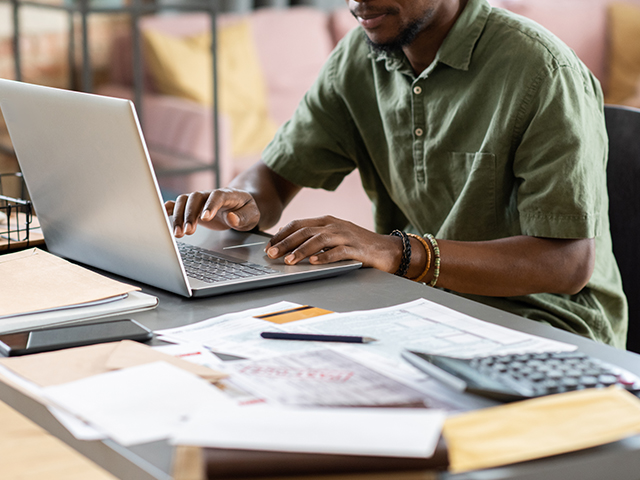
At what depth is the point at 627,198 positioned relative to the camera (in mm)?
1160

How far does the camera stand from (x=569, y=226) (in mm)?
1044

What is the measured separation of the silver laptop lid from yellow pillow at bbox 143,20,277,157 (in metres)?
2.17

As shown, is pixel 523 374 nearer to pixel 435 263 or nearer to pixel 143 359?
pixel 143 359

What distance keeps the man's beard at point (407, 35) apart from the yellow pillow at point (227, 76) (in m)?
1.95

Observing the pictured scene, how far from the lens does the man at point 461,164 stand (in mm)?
1044

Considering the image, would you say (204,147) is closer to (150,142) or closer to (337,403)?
(150,142)

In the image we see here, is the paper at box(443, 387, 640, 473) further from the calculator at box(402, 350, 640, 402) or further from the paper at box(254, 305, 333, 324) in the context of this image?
the paper at box(254, 305, 333, 324)

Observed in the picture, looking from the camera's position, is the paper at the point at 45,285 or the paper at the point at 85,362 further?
the paper at the point at 45,285

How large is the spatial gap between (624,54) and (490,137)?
9.31 ft

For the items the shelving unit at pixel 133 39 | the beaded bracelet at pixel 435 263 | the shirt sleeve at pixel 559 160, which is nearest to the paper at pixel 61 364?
the beaded bracelet at pixel 435 263

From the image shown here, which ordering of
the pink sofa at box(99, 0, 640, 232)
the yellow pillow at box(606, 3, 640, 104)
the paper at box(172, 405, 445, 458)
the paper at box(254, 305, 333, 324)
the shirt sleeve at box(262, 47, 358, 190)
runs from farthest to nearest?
the yellow pillow at box(606, 3, 640, 104) → the pink sofa at box(99, 0, 640, 232) → the shirt sleeve at box(262, 47, 358, 190) → the paper at box(254, 305, 333, 324) → the paper at box(172, 405, 445, 458)

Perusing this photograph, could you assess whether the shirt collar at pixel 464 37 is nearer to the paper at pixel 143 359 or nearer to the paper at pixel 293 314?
the paper at pixel 293 314

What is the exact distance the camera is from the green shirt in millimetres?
1065

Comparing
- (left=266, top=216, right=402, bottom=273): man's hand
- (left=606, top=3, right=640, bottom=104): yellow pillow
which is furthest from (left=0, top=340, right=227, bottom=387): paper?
(left=606, top=3, right=640, bottom=104): yellow pillow
